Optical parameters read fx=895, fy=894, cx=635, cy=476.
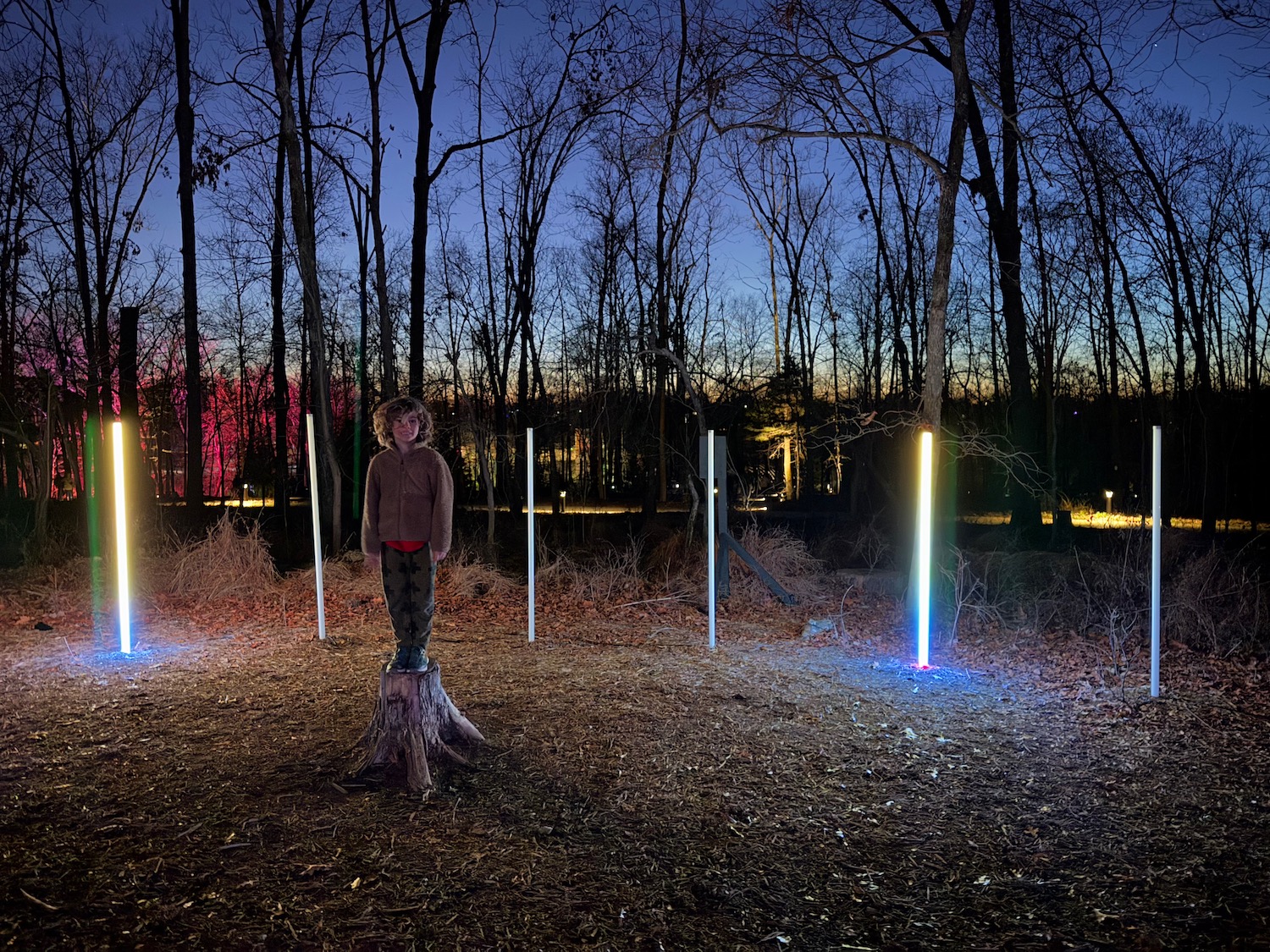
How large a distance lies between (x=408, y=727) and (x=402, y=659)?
1.57 feet

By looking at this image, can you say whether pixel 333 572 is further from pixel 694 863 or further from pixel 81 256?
pixel 81 256

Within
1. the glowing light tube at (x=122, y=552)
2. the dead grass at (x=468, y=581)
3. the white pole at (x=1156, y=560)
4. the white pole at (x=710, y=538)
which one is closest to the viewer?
the white pole at (x=1156, y=560)

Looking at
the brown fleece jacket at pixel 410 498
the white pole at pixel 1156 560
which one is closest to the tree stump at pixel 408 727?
the brown fleece jacket at pixel 410 498

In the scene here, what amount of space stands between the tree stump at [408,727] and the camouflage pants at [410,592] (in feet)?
0.80

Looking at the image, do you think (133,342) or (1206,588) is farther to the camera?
(133,342)

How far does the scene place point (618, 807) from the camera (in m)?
4.32

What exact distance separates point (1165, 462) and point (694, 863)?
31.5 metres

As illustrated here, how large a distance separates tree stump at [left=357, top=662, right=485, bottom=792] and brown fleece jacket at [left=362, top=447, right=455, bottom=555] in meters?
0.76

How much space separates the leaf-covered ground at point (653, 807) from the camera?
3.24 meters

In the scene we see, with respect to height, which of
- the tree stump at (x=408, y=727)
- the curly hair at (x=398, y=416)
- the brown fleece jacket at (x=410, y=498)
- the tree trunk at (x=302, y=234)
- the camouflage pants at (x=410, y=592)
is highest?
the tree trunk at (x=302, y=234)

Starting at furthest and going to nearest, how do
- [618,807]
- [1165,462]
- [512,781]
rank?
[1165,462] → [512,781] → [618,807]

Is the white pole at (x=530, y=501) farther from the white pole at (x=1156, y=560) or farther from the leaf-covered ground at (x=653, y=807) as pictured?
the white pole at (x=1156, y=560)

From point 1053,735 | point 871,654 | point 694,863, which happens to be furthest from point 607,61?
point 694,863

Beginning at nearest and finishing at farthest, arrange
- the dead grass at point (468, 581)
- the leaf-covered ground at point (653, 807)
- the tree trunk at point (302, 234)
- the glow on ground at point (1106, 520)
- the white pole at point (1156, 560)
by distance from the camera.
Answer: the leaf-covered ground at point (653, 807) → the white pole at point (1156, 560) → the dead grass at point (468, 581) → the tree trunk at point (302, 234) → the glow on ground at point (1106, 520)
